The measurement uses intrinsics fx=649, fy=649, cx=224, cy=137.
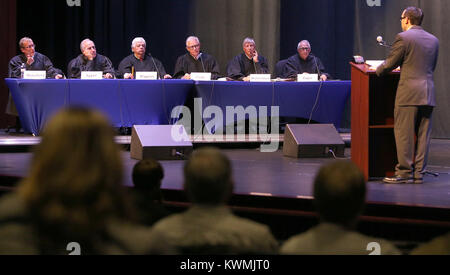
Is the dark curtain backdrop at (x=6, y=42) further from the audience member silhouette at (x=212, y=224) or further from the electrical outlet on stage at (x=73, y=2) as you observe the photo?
the audience member silhouette at (x=212, y=224)

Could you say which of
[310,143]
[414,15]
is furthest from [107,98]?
[414,15]

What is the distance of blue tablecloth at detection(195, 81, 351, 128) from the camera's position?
801cm

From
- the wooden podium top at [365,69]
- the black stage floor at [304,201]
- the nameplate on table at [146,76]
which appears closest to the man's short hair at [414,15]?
the wooden podium top at [365,69]

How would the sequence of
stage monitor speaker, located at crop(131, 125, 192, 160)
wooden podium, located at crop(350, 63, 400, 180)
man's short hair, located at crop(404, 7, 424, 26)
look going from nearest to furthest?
man's short hair, located at crop(404, 7, 424, 26) → wooden podium, located at crop(350, 63, 400, 180) → stage monitor speaker, located at crop(131, 125, 192, 160)

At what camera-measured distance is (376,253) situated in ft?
6.40

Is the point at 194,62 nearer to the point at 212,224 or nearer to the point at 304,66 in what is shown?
the point at 304,66

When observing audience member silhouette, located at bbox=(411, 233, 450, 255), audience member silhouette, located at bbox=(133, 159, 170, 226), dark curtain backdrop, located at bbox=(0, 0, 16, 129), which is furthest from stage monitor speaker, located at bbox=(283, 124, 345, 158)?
audience member silhouette, located at bbox=(411, 233, 450, 255)

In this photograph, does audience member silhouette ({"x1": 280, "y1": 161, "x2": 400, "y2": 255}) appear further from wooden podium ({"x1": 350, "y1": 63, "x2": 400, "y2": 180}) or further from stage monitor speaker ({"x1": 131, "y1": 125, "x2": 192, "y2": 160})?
stage monitor speaker ({"x1": 131, "y1": 125, "x2": 192, "y2": 160})

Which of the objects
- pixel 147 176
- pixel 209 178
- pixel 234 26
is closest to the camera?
pixel 209 178

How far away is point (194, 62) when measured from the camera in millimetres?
9625

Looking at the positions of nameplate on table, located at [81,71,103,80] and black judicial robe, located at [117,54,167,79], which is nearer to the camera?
nameplate on table, located at [81,71,103,80]

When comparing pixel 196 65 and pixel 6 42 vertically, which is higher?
pixel 6 42

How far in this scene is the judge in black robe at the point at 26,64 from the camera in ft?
29.3

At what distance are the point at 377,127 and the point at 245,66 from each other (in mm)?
4459
